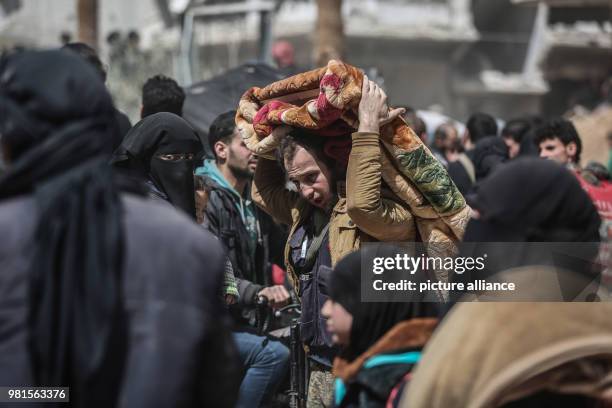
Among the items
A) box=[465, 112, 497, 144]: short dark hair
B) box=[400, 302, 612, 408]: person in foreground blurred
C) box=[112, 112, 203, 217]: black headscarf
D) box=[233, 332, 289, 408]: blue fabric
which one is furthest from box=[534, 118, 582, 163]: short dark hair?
box=[400, 302, 612, 408]: person in foreground blurred

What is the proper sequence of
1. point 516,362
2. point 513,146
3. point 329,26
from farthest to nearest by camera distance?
point 329,26 → point 513,146 → point 516,362

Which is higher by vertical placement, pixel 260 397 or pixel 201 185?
pixel 201 185

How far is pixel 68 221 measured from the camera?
247cm

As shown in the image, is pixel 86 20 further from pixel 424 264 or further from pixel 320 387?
pixel 424 264

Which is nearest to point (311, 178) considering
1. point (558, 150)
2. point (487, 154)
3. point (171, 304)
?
point (171, 304)

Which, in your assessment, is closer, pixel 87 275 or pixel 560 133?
pixel 87 275

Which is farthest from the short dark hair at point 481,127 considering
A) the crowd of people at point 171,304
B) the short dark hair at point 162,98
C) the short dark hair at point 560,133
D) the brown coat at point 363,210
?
the crowd of people at point 171,304

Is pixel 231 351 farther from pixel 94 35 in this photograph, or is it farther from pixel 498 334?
pixel 94 35

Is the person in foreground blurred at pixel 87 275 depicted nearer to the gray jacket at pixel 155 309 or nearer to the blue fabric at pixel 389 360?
the gray jacket at pixel 155 309

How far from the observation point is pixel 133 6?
988 inches

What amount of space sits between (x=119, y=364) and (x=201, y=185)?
9.36 feet

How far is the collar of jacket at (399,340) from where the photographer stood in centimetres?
320

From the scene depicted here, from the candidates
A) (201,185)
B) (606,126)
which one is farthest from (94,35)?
(201,185)

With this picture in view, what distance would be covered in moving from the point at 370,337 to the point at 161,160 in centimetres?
148
